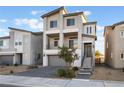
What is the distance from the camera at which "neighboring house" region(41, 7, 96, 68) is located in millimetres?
28875

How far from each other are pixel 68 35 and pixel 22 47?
8.61 meters

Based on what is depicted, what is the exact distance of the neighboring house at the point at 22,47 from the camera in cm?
3417

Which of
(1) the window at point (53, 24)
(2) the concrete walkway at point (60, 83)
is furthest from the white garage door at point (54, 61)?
(2) the concrete walkway at point (60, 83)

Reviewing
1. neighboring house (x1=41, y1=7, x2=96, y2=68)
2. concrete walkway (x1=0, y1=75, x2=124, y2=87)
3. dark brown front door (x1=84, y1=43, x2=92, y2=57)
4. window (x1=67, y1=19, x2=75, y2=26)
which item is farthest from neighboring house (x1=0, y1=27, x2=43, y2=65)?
concrete walkway (x1=0, y1=75, x2=124, y2=87)

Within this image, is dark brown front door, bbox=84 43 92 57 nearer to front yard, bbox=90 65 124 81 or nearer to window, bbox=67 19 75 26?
window, bbox=67 19 75 26

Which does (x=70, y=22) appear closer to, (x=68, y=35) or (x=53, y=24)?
(x=68, y=35)

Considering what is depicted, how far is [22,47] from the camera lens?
3466cm

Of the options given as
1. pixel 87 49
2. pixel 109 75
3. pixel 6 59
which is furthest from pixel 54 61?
pixel 109 75

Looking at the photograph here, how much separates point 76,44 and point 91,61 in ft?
15.1

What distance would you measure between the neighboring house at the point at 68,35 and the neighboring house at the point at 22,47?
330 centimetres

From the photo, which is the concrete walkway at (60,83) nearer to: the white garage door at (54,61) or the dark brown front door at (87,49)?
the dark brown front door at (87,49)

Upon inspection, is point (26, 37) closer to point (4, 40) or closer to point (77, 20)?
point (4, 40)
